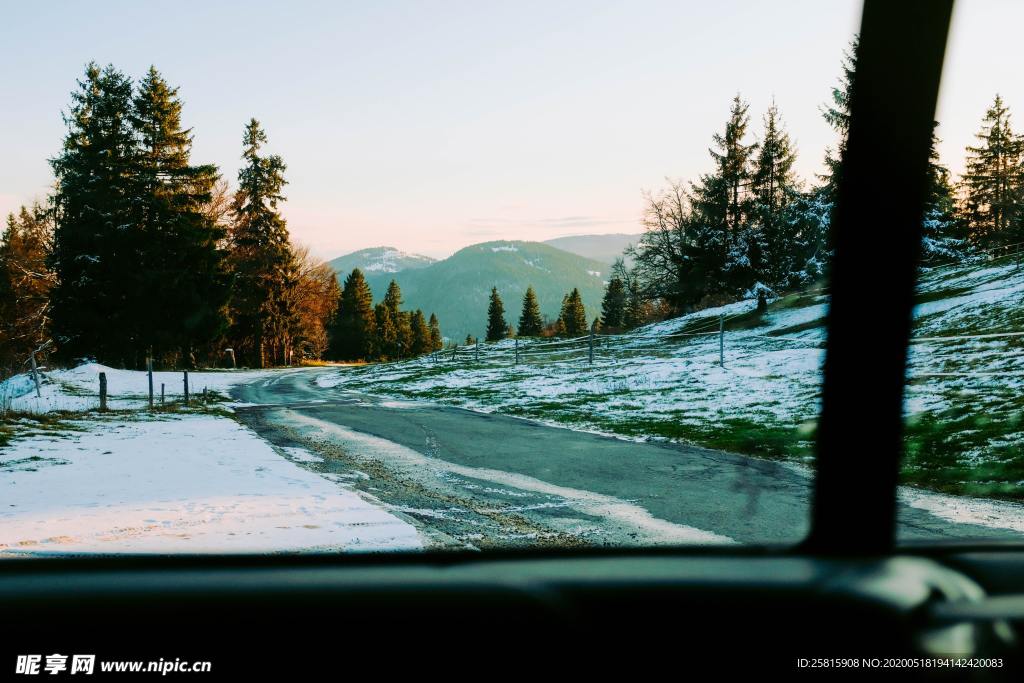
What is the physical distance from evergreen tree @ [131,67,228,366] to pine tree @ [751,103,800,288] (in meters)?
31.7

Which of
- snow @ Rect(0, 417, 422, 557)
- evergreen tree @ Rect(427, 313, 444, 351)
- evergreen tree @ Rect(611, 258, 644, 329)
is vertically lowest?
evergreen tree @ Rect(427, 313, 444, 351)

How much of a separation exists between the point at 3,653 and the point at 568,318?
98.7 metres

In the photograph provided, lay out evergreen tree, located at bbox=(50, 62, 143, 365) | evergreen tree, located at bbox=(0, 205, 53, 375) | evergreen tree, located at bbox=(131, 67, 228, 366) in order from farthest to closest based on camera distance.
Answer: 1. evergreen tree, located at bbox=(0, 205, 53, 375)
2. evergreen tree, located at bbox=(131, 67, 228, 366)
3. evergreen tree, located at bbox=(50, 62, 143, 365)

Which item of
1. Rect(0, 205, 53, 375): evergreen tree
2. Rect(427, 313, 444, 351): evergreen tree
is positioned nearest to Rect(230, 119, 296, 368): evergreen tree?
Rect(0, 205, 53, 375): evergreen tree

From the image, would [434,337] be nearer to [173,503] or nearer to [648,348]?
[648,348]

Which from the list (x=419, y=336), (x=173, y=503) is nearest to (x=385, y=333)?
(x=419, y=336)

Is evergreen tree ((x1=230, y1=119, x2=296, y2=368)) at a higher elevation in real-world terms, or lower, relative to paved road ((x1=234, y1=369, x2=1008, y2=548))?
higher

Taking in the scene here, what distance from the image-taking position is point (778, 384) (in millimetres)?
18156

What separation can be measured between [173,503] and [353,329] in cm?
8193

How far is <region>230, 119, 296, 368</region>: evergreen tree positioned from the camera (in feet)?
184

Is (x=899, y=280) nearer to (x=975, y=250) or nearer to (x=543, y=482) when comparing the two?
(x=543, y=482)

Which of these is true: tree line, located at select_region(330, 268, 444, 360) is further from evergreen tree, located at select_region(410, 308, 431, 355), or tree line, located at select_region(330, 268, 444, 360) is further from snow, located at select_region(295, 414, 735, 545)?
snow, located at select_region(295, 414, 735, 545)

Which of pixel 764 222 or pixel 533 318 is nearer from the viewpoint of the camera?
pixel 764 222

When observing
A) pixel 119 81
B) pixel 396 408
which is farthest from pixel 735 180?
pixel 119 81
